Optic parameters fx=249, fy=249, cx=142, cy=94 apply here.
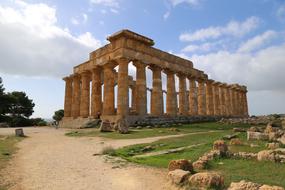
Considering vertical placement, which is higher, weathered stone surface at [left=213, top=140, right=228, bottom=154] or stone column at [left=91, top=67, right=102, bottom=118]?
stone column at [left=91, top=67, right=102, bottom=118]

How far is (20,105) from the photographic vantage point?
5425 cm

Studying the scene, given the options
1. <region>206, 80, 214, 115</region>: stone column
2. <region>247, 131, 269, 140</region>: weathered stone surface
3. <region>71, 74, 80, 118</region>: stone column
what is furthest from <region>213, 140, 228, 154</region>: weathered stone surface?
<region>206, 80, 214, 115</region>: stone column

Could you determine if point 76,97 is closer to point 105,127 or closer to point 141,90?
point 141,90

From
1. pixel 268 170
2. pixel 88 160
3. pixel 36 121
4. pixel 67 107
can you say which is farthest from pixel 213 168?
pixel 36 121

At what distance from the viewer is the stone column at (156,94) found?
3244 cm

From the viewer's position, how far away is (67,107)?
136ft

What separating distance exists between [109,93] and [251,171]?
83.2 feet

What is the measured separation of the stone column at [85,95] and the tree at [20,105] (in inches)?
891

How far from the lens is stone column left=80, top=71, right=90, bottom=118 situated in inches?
1423

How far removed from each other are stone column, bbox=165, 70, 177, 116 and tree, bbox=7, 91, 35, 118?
3392 cm

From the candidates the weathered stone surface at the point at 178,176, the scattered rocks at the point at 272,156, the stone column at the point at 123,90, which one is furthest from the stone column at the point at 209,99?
the weathered stone surface at the point at 178,176

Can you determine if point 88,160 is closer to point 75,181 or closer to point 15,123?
point 75,181

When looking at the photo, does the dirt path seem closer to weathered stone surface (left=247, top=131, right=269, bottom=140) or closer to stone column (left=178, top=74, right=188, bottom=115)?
A: weathered stone surface (left=247, top=131, right=269, bottom=140)

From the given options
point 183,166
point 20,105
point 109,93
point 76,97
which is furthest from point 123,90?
point 20,105
